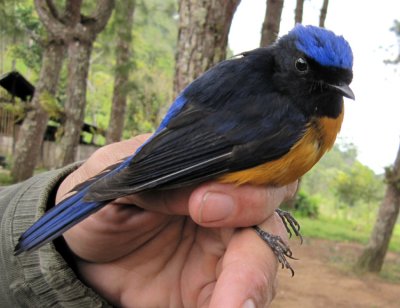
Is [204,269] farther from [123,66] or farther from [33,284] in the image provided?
[123,66]

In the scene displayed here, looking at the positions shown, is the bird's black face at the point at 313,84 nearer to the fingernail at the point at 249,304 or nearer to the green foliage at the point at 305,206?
the fingernail at the point at 249,304

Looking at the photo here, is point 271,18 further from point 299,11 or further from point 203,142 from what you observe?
point 203,142

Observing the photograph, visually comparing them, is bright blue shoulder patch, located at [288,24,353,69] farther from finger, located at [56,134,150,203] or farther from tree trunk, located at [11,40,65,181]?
tree trunk, located at [11,40,65,181]

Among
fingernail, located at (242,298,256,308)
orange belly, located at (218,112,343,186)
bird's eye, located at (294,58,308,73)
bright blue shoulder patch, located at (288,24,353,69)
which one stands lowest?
fingernail, located at (242,298,256,308)

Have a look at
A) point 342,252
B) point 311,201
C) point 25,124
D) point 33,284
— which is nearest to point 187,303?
point 33,284

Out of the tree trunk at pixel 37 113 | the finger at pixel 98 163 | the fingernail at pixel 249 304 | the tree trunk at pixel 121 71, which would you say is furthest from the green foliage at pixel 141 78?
the fingernail at pixel 249 304

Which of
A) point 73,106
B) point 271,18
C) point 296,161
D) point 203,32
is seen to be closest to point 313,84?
point 296,161

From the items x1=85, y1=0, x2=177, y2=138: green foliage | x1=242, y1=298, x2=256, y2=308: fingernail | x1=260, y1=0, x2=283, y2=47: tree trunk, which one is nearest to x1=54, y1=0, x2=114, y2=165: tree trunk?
x1=85, y1=0, x2=177, y2=138: green foliage
